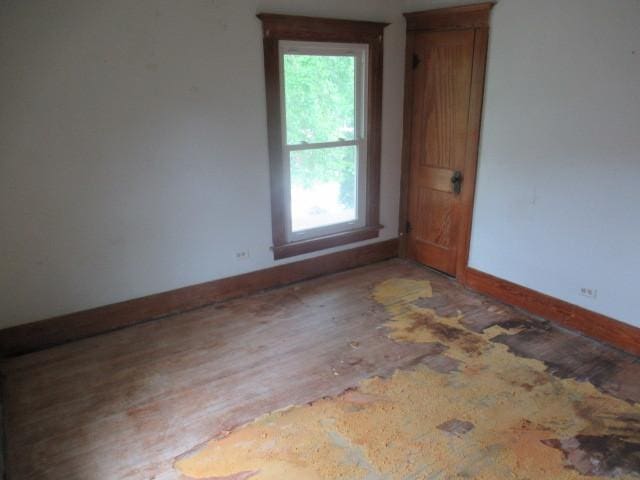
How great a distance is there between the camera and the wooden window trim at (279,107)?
3.59 meters

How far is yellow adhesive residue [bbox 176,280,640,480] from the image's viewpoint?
2.17 m

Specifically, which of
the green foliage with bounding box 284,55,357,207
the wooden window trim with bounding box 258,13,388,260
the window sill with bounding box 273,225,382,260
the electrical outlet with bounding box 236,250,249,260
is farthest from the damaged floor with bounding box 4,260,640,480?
the green foliage with bounding box 284,55,357,207

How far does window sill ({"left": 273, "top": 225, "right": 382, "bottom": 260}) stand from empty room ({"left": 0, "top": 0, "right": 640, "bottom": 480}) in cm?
3

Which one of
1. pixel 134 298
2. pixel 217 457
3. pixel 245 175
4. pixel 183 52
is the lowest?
pixel 217 457

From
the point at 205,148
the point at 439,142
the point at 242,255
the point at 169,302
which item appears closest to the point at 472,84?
the point at 439,142

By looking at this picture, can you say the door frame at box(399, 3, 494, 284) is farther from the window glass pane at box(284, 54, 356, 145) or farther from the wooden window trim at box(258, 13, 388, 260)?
the window glass pane at box(284, 54, 356, 145)

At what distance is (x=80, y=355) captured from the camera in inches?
123

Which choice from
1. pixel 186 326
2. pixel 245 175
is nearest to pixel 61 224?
pixel 186 326

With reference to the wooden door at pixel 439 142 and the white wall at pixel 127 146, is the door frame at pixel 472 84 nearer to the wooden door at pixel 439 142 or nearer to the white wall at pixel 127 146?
the wooden door at pixel 439 142

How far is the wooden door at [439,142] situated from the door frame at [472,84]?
35 millimetres

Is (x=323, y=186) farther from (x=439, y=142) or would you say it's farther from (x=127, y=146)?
(x=127, y=146)

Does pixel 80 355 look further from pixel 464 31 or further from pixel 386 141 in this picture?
pixel 464 31

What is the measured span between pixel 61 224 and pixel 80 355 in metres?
0.90

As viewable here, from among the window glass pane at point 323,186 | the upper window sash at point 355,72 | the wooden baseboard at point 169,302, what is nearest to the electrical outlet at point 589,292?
the wooden baseboard at point 169,302
